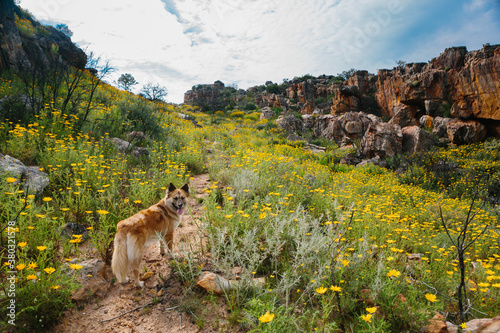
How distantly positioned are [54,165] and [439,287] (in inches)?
266

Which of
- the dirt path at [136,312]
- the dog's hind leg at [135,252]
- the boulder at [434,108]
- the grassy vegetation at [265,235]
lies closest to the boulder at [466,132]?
the boulder at [434,108]

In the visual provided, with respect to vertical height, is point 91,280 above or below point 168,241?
below

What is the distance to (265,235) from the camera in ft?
10.1

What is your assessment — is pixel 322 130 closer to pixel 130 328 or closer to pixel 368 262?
pixel 368 262

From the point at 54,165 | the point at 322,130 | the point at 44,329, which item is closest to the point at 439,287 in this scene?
the point at 44,329

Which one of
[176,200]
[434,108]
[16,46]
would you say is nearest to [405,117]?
[434,108]

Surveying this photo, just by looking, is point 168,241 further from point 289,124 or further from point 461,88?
point 461,88

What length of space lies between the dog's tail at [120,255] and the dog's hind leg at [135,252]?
0.13ft

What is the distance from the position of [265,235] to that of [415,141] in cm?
1608

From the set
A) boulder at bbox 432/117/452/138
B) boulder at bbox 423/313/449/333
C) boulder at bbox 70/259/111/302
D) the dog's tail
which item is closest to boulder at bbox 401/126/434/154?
boulder at bbox 432/117/452/138

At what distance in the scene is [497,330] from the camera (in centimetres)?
173

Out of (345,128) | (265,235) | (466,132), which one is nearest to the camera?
(265,235)

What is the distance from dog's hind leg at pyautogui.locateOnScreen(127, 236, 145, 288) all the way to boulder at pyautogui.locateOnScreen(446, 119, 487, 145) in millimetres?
21899

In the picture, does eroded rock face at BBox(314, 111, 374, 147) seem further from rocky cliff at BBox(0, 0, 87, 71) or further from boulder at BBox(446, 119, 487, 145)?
rocky cliff at BBox(0, 0, 87, 71)
